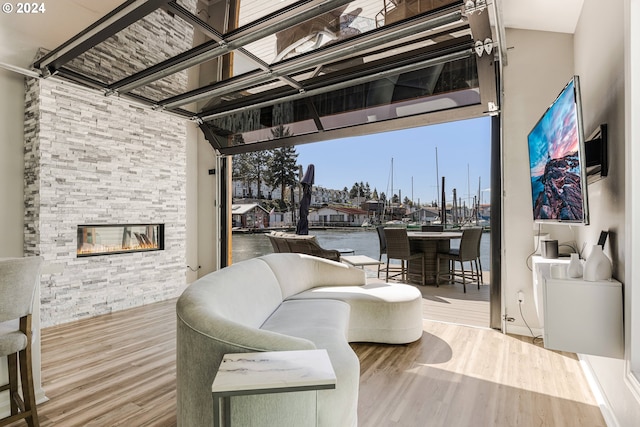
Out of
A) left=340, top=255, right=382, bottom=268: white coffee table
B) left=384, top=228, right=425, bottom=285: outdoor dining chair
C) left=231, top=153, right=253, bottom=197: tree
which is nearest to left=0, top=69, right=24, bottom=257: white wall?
left=231, top=153, right=253, bottom=197: tree

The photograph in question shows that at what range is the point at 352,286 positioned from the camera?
369 centimetres

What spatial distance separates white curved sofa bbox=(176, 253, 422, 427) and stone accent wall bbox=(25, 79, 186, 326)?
2548 millimetres

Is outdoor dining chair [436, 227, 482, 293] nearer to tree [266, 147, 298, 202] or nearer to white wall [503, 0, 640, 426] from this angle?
white wall [503, 0, 640, 426]

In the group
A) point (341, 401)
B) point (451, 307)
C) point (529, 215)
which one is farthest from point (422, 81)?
point (341, 401)

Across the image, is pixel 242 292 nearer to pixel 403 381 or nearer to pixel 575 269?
pixel 403 381

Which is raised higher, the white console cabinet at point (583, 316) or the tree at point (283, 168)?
the tree at point (283, 168)

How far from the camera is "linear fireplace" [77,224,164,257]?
4273 mm

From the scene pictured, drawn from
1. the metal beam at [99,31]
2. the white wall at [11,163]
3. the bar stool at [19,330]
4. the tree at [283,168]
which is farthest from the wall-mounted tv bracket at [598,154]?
the white wall at [11,163]

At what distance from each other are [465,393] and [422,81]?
3011mm

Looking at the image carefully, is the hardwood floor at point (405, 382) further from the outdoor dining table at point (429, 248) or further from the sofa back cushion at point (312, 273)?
the outdoor dining table at point (429, 248)

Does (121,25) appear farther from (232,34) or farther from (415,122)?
(415,122)

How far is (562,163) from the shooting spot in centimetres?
223

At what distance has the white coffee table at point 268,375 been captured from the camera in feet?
3.25

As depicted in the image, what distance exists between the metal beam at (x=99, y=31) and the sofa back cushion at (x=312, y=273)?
88.2 inches
